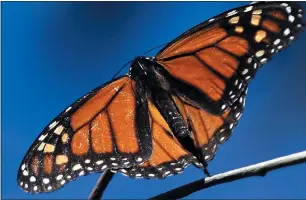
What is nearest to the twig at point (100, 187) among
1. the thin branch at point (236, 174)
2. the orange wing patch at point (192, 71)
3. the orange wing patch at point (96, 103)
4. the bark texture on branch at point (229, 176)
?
the bark texture on branch at point (229, 176)

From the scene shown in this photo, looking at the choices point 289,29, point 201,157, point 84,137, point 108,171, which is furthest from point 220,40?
point 108,171

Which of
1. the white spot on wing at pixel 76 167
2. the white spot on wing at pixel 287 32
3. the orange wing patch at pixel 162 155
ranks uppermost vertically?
the white spot on wing at pixel 287 32

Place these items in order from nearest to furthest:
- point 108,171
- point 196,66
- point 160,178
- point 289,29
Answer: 1. point 108,171
2. point 289,29
3. point 160,178
4. point 196,66

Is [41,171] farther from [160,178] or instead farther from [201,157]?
[201,157]

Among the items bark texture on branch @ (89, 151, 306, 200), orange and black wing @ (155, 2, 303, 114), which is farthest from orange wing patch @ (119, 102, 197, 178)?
bark texture on branch @ (89, 151, 306, 200)

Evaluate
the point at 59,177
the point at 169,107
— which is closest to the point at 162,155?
the point at 169,107

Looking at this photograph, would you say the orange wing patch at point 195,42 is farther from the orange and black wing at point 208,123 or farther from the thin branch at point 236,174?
the thin branch at point 236,174

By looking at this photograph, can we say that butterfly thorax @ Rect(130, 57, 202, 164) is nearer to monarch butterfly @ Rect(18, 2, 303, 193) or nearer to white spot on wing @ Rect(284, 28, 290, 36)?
monarch butterfly @ Rect(18, 2, 303, 193)
